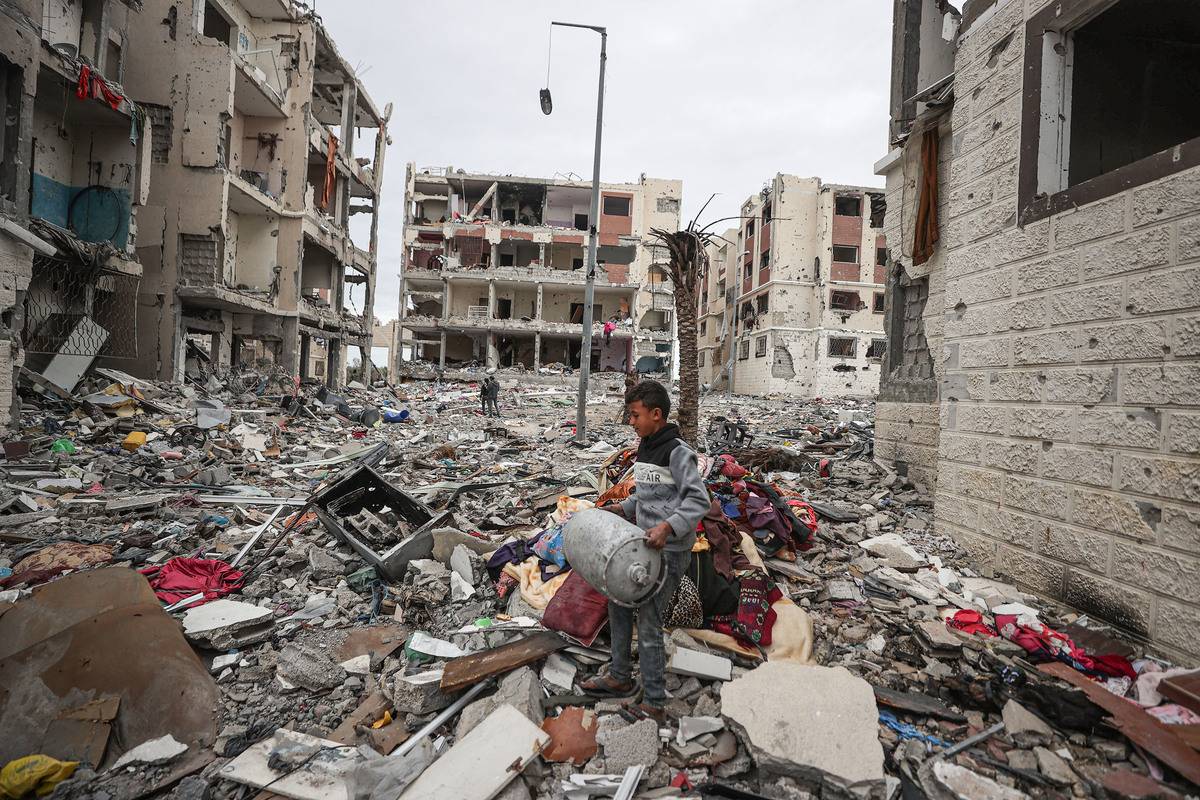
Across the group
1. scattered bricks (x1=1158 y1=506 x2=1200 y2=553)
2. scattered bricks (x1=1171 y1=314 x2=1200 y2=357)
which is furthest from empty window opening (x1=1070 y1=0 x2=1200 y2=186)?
scattered bricks (x1=1158 y1=506 x2=1200 y2=553)

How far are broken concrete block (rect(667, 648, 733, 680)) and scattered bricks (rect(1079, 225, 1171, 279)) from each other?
3.77 m

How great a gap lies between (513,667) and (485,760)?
67 cm

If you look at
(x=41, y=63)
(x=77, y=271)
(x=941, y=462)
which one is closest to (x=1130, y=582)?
(x=941, y=462)

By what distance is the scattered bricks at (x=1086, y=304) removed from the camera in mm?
3854

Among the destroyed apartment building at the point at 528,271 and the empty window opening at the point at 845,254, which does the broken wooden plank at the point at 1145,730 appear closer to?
the destroyed apartment building at the point at 528,271

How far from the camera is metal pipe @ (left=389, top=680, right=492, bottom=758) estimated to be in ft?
9.12

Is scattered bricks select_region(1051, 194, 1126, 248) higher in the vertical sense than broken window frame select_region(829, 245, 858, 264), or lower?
lower

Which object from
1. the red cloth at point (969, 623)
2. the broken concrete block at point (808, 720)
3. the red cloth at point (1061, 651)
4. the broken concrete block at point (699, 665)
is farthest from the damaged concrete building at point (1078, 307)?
the broken concrete block at point (699, 665)

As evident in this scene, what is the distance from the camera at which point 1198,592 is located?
10.6 feet

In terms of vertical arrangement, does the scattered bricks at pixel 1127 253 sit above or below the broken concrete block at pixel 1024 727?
above

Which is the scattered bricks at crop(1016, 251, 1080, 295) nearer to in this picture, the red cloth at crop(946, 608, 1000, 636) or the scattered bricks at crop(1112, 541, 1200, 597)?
the scattered bricks at crop(1112, 541, 1200, 597)

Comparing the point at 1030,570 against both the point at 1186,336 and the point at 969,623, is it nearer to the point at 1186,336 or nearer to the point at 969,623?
the point at 969,623

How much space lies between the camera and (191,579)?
4.44 metres

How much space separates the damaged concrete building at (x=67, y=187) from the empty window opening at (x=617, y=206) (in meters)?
26.5
